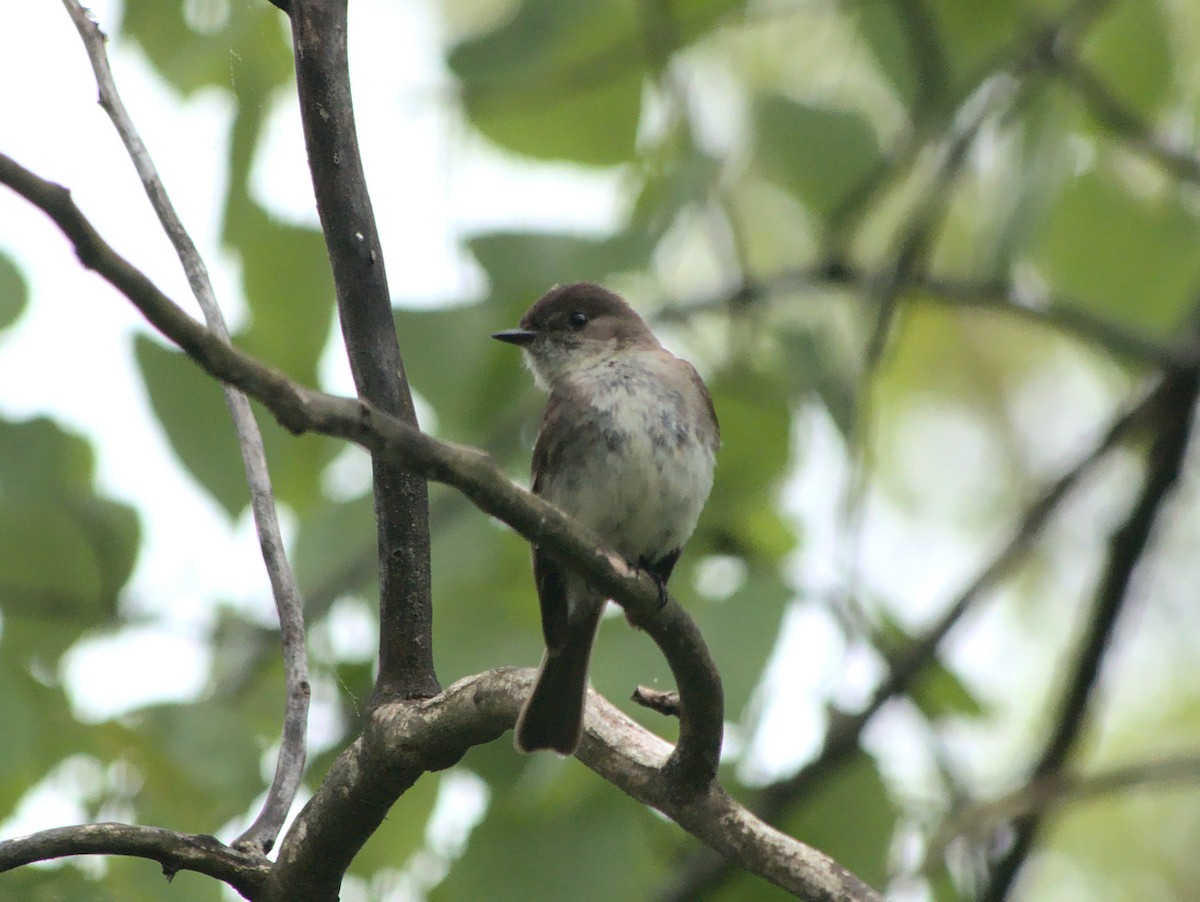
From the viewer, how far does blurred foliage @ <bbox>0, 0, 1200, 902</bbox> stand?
319 cm

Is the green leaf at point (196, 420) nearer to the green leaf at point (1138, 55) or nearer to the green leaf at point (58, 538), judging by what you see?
the green leaf at point (58, 538)

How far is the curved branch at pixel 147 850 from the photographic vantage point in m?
2.07

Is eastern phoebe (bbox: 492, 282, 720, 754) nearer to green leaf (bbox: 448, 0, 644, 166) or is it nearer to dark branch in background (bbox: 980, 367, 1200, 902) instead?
green leaf (bbox: 448, 0, 644, 166)

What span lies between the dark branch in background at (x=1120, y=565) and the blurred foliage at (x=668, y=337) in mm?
204

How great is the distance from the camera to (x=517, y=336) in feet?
13.3

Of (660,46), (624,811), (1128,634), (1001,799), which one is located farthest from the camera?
(1128,634)

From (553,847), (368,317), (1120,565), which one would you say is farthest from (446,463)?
(1120,565)

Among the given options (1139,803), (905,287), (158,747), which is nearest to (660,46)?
(905,287)

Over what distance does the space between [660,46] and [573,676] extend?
2.05m

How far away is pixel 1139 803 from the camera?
25.6ft

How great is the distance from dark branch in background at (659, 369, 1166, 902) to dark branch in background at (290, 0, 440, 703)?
1715 mm

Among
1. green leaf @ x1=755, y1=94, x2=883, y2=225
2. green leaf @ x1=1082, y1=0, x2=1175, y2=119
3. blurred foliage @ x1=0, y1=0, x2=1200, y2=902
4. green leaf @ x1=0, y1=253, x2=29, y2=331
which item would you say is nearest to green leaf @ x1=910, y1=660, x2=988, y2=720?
blurred foliage @ x1=0, y1=0, x2=1200, y2=902

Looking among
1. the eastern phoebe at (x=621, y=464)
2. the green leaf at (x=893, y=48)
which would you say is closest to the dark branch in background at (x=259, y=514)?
the eastern phoebe at (x=621, y=464)

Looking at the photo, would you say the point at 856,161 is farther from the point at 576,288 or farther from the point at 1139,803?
the point at 1139,803
